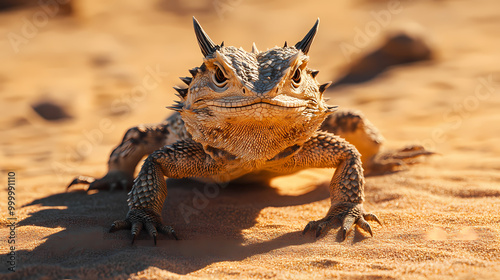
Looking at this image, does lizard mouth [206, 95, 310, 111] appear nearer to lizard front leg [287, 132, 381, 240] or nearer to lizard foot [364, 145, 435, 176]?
lizard front leg [287, 132, 381, 240]

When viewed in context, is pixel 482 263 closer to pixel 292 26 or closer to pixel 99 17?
pixel 292 26

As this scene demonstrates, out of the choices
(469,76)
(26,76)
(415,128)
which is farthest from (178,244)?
(26,76)

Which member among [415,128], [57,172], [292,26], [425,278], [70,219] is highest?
[292,26]

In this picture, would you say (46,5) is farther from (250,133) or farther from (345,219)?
(345,219)

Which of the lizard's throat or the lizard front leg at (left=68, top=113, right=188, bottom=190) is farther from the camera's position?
the lizard front leg at (left=68, top=113, right=188, bottom=190)
